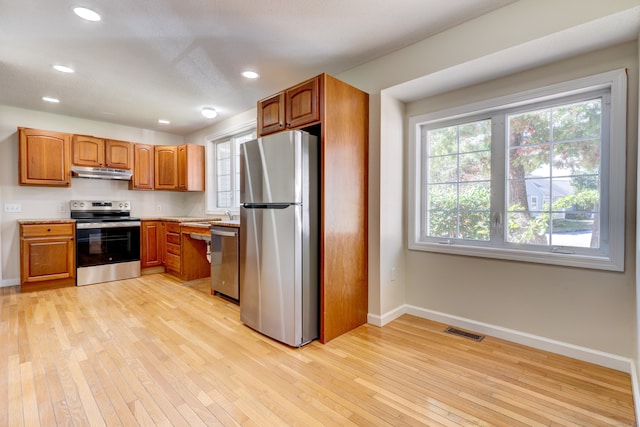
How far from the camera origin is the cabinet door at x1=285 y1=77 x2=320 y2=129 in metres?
2.47

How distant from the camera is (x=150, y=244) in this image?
4.91m

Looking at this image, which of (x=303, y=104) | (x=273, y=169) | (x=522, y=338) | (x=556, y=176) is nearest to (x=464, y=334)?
(x=522, y=338)

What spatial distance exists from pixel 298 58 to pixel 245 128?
190 cm

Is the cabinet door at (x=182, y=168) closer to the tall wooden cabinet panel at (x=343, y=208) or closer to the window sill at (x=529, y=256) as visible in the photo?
the tall wooden cabinet panel at (x=343, y=208)

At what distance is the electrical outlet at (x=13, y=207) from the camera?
4.17 m

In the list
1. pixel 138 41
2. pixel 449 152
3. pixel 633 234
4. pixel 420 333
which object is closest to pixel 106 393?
pixel 420 333

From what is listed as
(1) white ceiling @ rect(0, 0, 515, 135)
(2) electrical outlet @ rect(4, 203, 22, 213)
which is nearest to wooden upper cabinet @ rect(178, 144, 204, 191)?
(1) white ceiling @ rect(0, 0, 515, 135)

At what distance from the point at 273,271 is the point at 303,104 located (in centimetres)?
144

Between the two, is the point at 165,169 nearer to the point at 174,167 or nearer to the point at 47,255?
the point at 174,167

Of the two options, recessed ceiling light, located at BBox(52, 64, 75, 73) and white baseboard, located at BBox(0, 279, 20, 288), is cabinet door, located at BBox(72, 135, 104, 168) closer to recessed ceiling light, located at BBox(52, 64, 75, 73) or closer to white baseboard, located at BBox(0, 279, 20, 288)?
recessed ceiling light, located at BBox(52, 64, 75, 73)

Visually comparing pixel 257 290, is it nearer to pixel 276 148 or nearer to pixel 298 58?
pixel 276 148

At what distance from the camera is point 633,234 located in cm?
196

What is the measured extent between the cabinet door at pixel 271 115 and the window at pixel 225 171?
67.3 inches

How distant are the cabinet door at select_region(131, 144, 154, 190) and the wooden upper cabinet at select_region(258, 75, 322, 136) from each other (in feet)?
10.3
